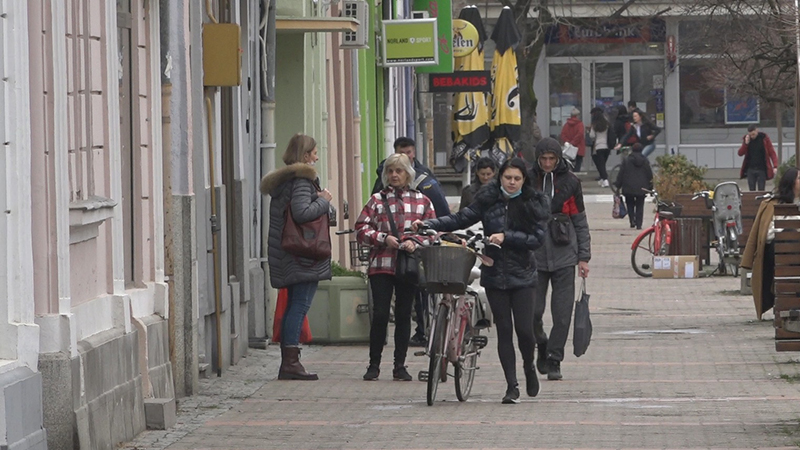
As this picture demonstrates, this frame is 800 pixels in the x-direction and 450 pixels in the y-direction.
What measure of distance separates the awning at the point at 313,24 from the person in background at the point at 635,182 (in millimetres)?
14193

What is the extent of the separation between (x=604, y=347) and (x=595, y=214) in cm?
1906

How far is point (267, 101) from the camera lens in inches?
612

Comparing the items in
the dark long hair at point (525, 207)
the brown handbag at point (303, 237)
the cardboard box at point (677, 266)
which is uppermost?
the dark long hair at point (525, 207)

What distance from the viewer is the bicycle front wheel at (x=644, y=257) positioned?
77.2 ft

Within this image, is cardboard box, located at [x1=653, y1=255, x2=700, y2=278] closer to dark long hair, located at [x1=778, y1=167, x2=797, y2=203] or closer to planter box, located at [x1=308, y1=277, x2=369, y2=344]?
dark long hair, located at [x1=778, y1=167, x2=797, y2=203]


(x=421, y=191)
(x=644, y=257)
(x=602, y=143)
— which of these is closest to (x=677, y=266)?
(x=644, y=257)

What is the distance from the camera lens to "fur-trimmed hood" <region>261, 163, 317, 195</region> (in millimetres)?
12719

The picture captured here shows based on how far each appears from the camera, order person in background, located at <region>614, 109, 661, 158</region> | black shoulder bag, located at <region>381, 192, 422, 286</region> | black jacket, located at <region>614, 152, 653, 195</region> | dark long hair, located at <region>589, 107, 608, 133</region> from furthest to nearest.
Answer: dark long hair, located at <region>589, 107, 608, 133</region> < person in background, located at <region>614, 109, 661, 158</region> < black jacket, located at <region>614, 152, 653, 195</region> < black shoulder bag, located at <region>381, 192, 422, 286</region>

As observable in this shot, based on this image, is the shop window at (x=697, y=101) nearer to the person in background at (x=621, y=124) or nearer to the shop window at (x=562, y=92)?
the shop window at (x=562, y=92)

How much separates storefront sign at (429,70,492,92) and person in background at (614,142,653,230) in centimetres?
309

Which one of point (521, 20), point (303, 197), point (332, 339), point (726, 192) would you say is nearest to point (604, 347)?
point (332, 339)

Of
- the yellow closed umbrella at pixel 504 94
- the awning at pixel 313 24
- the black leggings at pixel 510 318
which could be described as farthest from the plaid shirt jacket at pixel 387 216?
the yellow closed umbrella at pixel 504 94

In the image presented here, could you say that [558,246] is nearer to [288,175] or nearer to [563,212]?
[563,212]

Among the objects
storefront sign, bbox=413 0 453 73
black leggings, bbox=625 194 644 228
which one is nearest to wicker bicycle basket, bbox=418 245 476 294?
storefront sign, bbox=413 0 453 73
